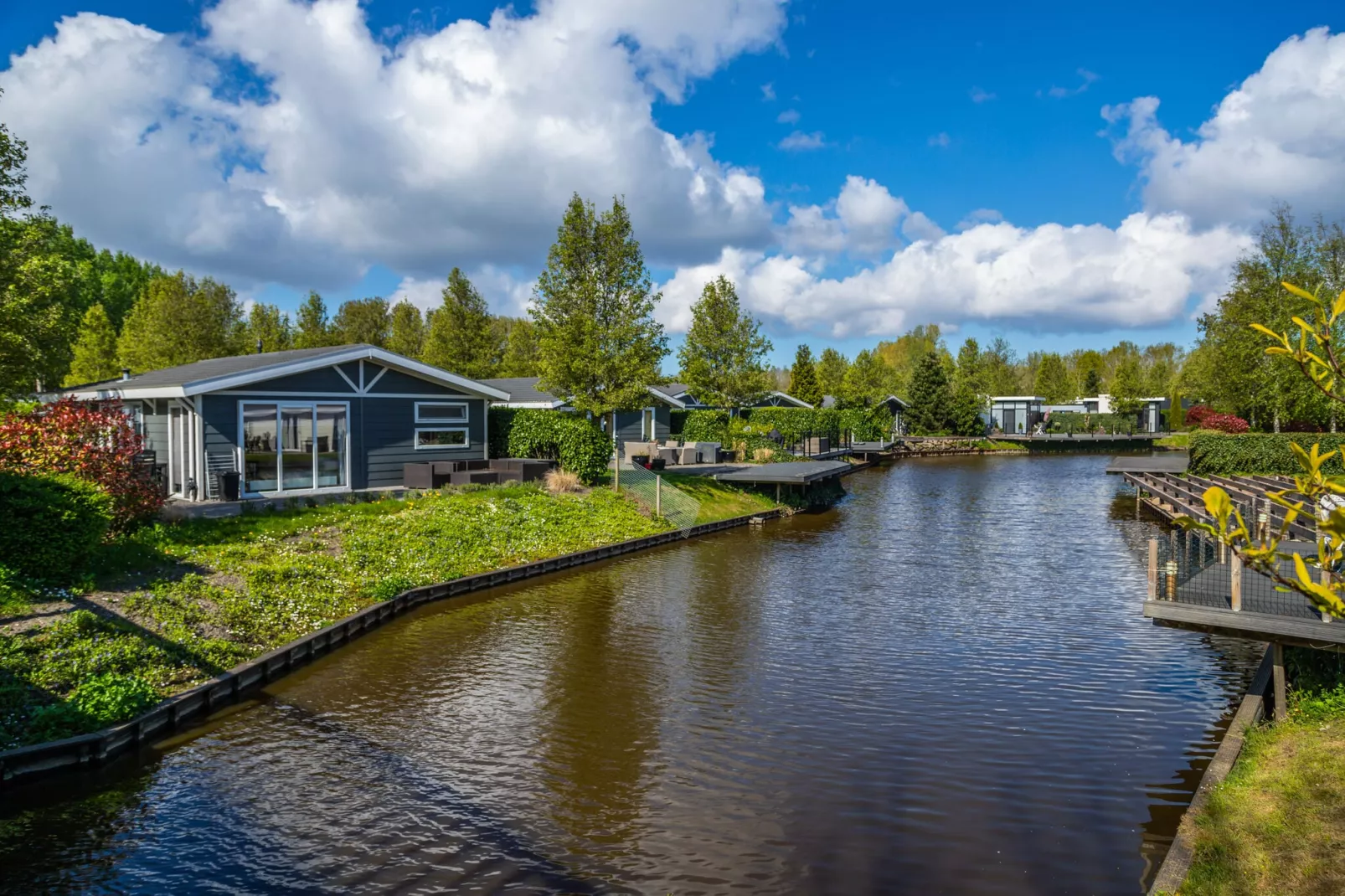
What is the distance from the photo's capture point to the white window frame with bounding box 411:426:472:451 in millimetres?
25062

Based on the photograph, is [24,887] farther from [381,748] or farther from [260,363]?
[260,363]

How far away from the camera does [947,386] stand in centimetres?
7025

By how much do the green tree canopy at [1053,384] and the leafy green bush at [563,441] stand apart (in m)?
72.9

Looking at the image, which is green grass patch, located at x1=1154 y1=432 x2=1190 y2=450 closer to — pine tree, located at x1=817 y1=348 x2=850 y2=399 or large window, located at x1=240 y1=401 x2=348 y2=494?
pine tree, located at x1=817 y1=348 x2=850 y2=399

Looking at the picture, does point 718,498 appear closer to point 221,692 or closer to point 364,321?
point 221,692

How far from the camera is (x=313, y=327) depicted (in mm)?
58406

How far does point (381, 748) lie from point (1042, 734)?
319 inches

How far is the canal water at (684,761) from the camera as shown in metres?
7.56

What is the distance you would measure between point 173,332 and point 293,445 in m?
29.6

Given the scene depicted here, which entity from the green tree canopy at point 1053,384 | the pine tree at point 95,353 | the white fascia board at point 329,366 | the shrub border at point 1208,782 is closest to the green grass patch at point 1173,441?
the green tree canopy at point 1053,384

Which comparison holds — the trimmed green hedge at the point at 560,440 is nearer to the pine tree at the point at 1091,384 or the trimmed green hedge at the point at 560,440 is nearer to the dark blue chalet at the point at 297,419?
the dark blue chalet at the point at 297,419

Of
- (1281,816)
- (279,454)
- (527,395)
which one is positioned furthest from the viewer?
(527,395)

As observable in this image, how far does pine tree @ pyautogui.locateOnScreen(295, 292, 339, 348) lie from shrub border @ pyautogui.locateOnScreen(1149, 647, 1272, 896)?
185 feet

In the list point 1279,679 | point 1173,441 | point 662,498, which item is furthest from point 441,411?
point 1173,441
